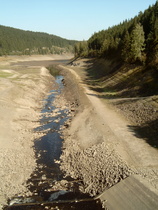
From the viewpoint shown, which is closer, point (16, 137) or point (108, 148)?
point (108, 148)

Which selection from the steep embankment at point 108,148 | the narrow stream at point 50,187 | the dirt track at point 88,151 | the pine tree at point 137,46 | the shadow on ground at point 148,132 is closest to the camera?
the narrow stream at point 50,187

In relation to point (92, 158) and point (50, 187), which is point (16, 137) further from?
point (92, 158)

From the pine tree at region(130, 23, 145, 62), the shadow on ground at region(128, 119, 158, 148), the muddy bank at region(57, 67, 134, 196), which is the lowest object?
the muddy bank at region(57, 67, 134, 196)

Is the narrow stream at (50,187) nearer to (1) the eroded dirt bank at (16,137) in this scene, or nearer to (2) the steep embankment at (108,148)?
(1) the eroded dirt bank at (16,137)

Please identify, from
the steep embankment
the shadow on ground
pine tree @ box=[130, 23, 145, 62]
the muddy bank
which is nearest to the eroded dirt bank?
the muddy bank

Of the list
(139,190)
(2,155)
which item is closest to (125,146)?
(139,190)

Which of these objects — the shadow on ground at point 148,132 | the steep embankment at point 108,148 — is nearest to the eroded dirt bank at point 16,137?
the steep embankment at point 108,148

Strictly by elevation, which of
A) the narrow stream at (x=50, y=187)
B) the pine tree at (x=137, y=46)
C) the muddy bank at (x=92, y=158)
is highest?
the pine tree at (x=137, y=46)

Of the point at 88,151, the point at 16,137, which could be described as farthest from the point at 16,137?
the point at 88,151

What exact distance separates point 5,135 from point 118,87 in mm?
30842

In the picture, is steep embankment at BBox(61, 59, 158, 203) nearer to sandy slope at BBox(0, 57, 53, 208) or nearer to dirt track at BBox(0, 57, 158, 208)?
dirt track at BBox(0, 57, 158, 208)

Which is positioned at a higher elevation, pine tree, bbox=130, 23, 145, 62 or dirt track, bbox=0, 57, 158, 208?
pine tree, bbox=130, 23, 145, 62

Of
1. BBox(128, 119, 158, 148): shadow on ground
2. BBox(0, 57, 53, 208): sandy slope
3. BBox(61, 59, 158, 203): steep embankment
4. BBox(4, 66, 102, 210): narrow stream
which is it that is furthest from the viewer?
BBox(128, 119, 158, 148): shadow on ground

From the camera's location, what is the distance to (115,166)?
17.7 meters
